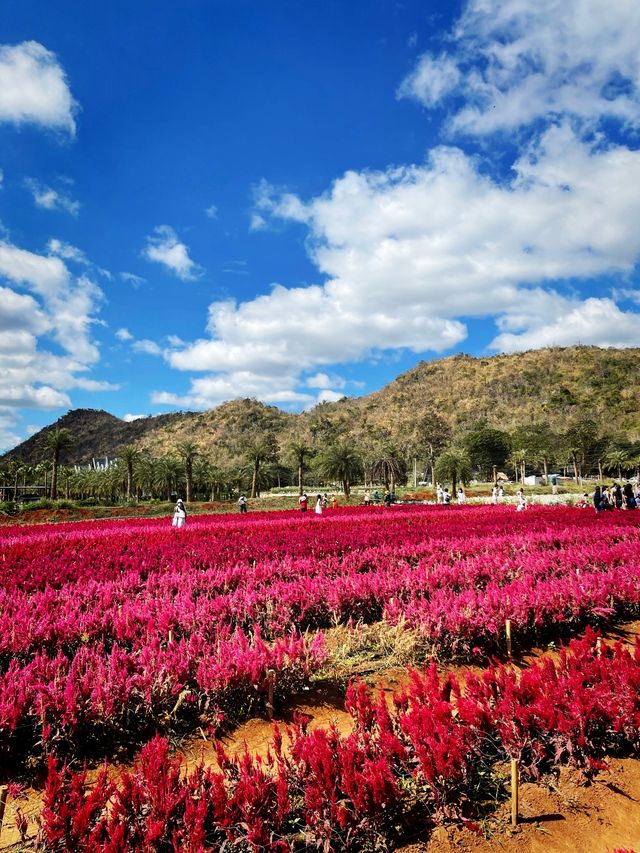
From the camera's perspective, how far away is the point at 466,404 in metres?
122

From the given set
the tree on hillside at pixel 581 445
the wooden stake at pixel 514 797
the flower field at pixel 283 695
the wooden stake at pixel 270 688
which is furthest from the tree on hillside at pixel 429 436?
the wooden stake at pixel 514 797

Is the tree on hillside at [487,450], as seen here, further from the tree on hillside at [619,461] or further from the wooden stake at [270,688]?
the wooden stake at [270,688]

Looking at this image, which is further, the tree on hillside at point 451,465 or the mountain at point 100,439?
the mountain at point 100,439

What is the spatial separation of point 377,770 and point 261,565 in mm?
5711

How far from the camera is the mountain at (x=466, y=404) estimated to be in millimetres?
103625

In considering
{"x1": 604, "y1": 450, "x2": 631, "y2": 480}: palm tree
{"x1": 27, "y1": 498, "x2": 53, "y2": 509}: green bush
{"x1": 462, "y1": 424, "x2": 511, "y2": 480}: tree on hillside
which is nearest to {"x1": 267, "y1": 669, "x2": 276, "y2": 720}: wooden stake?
{"x1": 27, "y1": 498, "x2": 53, "y2": 509}: green bush

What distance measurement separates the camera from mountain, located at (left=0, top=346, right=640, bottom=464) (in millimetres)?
103625

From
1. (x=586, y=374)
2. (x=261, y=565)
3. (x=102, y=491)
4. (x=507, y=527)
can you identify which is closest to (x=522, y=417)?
(x=586, y=374)

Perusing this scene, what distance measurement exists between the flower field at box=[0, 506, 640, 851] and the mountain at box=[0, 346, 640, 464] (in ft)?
300

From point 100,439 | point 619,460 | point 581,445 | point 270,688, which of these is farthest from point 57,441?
point 100,439

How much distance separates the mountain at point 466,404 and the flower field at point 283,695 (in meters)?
91.4

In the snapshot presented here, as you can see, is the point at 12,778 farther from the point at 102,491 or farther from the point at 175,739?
the point at 102,491

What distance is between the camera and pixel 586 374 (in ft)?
375

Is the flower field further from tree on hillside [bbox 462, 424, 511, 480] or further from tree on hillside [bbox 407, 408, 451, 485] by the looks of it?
tree on hillside [bbox 462, 424, 511, 480]
